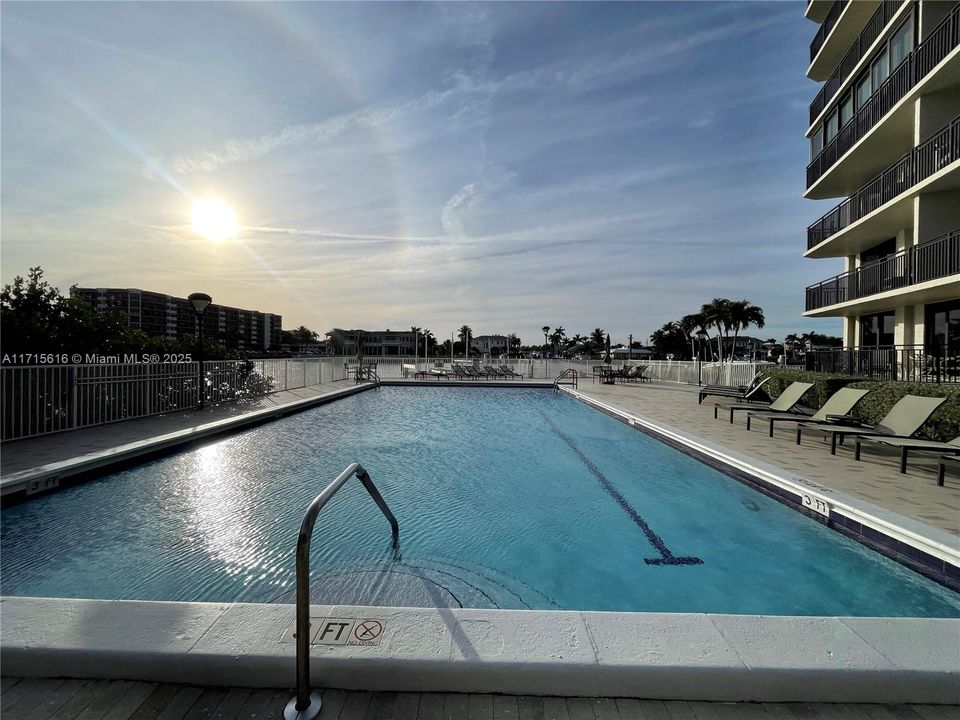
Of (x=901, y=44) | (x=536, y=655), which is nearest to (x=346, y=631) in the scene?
(x=536, y=655)

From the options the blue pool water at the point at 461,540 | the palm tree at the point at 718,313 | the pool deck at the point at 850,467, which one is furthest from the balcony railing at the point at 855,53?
the palm tree at the point at 718,313

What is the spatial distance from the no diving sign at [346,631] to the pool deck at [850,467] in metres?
4.44

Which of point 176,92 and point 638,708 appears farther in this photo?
point 176,92

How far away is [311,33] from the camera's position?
7.81 metres

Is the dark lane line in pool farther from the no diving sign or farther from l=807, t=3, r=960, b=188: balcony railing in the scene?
l=807, t=3, r=960, b=188: balcony railing

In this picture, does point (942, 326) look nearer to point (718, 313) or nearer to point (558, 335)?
point (718, 313)

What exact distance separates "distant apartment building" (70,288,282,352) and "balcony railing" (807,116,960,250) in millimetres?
85242

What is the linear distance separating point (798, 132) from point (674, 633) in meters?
22.0

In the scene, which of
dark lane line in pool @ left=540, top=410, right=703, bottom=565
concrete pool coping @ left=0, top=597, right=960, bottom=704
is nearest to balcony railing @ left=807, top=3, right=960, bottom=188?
dark lane line in pool @ left=540, top=410, right=703, bottom=565

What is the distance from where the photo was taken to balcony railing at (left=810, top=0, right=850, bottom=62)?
580 inches

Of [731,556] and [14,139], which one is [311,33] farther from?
[731,556]

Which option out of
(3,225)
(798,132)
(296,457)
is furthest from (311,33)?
(798,132)

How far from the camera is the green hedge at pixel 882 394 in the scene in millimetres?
6062

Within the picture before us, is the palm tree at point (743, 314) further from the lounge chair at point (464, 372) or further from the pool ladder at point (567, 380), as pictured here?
the lounge chair at point (464, 372)
